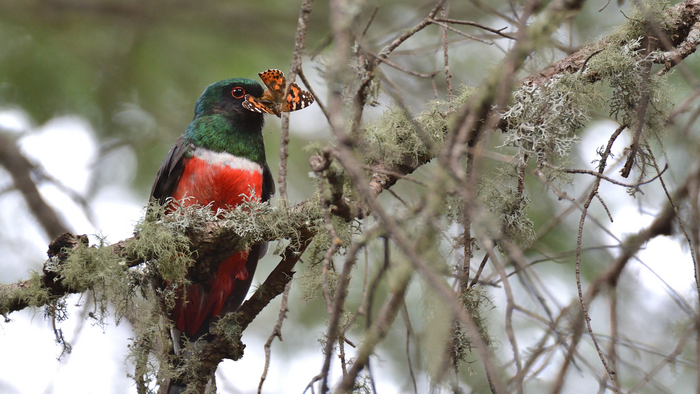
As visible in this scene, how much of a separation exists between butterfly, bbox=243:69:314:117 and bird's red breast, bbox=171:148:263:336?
32 centimetres

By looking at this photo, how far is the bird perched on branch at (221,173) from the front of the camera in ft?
Answer: 10.5

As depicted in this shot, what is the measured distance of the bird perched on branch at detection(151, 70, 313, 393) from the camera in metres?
3.20

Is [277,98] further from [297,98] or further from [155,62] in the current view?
[155,62]

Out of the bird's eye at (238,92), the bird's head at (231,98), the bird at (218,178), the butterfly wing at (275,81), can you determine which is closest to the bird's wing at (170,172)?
the bird at (218,178)

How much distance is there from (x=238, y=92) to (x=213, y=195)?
0.69m

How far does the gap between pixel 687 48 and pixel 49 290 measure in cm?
256

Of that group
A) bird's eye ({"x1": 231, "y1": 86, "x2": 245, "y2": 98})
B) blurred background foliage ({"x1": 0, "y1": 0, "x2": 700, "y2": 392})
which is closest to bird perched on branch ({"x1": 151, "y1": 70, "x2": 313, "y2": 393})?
bird's eye ({"x1": 231, "y1": 86, "x2": 245, "y2": 98})

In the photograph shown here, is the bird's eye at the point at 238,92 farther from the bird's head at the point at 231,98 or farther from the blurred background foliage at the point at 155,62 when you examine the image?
the blurred background foliage at the point at 155,62

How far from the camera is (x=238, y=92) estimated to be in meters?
3.54

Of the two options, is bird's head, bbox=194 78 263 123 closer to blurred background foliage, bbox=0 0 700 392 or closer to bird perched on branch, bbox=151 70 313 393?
bird perched on branch, bbox=151 70 313 393

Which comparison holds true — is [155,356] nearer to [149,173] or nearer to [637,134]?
[637,134]

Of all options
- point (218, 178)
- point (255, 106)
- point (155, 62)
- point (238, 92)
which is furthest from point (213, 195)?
point (155, 62)

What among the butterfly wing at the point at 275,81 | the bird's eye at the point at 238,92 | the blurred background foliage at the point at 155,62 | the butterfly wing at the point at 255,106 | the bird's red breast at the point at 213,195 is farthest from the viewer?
the blurred background foliage at the point at 155,62

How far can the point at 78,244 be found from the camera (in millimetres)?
2320
